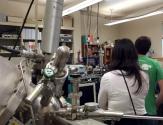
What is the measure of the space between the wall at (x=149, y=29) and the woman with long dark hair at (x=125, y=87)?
16.9 ft

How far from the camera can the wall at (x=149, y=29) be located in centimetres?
664

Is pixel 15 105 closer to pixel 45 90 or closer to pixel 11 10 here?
pixel 45 90

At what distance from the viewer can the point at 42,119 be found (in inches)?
26.2

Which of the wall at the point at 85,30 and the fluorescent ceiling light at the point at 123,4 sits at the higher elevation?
the fluorescent ceiling light at the point at 123,4

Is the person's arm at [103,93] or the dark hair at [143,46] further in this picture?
the dark hair at [143,46]

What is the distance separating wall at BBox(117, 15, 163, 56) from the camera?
6.64 metres

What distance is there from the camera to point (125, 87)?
5.55 feet

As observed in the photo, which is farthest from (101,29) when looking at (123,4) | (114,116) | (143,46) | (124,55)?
(114,116)

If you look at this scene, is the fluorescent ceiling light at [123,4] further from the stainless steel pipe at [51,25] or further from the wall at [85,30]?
the stainless steel pipe at [51,25]

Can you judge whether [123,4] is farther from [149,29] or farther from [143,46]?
[143,46]

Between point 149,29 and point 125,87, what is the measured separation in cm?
562

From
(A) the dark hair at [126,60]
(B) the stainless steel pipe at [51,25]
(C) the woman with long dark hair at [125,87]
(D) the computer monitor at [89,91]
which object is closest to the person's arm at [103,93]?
(C) the woman with long dark hair at [125,87]

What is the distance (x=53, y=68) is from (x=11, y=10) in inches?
214

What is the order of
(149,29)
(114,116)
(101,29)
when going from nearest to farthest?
(114,116), (149,29), (101,29)
